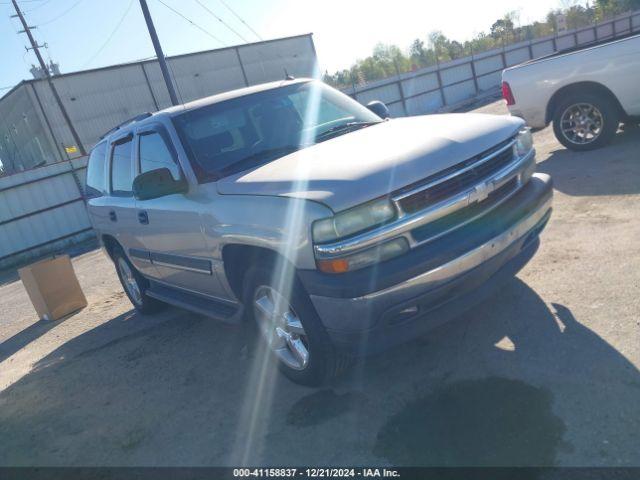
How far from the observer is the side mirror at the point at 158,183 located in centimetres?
371

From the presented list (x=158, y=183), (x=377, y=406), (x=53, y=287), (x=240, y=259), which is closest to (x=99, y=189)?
(x=53, y=287)

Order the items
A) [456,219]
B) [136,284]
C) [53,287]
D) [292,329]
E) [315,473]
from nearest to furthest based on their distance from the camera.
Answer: [315,473] < [456,219] < [292,329] < [136,284] < [53,287]

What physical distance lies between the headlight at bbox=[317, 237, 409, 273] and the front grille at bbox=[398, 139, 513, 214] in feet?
0.69

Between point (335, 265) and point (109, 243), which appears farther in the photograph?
point (109, 243)

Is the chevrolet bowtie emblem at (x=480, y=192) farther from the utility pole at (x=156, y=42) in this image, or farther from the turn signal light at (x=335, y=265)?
the utility pole at (x=156, y=42)

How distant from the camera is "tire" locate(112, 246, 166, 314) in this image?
18.8 ft

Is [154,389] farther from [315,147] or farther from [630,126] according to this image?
[630,126]

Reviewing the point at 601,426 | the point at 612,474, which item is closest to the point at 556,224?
the point at 601,426

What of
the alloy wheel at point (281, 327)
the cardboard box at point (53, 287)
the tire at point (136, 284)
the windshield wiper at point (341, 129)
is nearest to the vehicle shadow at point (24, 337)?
the cardboard box at point (53, 287)

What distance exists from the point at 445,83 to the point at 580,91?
1842 cm

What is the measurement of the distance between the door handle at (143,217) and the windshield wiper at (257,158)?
1.20 m

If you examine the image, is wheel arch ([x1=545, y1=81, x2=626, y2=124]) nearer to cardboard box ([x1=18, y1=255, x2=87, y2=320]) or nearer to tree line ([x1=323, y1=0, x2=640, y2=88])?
cardboard box ([x1=18, y1=255, x2=87, y2=320])

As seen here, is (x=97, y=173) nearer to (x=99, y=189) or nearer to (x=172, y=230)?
(x=99, y=189)

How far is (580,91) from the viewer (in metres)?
7.15
